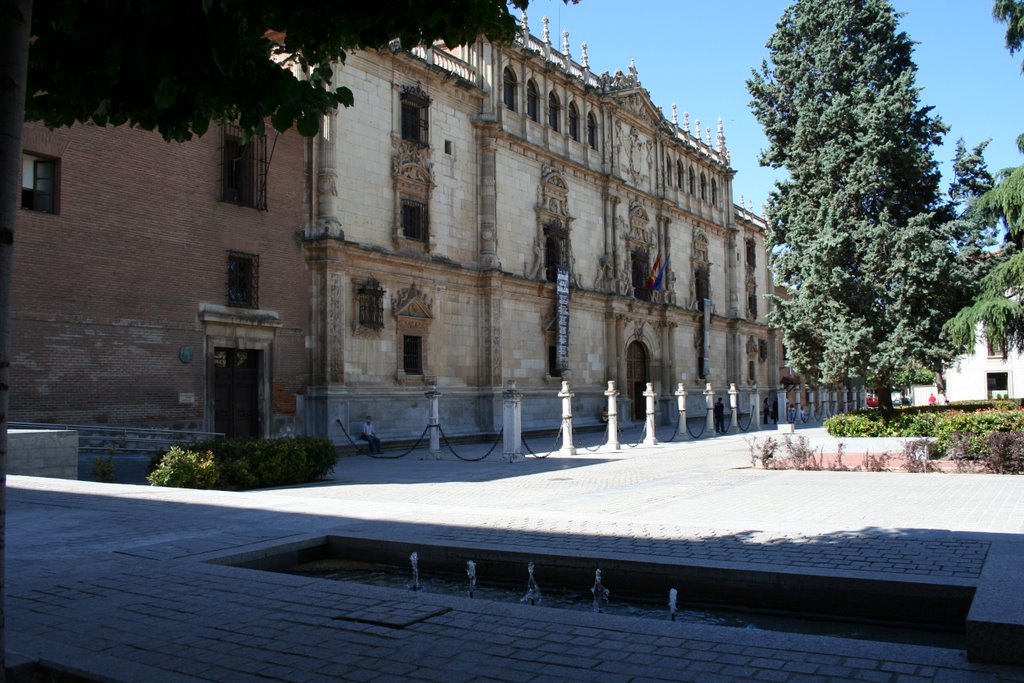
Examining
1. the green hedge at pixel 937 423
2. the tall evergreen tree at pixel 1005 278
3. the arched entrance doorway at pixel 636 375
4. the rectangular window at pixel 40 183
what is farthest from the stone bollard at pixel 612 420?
the rectangular window at pixel 40 183

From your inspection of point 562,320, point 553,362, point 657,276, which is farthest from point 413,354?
point 657,276

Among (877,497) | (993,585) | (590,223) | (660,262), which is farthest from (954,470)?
(660,262)

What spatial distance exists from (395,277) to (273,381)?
5.56m

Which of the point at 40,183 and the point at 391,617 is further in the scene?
the point at 40,183

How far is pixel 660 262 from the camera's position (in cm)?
4150

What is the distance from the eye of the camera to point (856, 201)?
86.9 ft

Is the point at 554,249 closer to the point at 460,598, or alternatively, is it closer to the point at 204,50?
the point at 460,598

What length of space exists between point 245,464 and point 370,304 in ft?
35.5

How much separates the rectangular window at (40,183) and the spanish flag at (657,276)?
27397 millimetres

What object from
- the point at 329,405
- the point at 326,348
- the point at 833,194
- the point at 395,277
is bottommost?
the point at 329,405

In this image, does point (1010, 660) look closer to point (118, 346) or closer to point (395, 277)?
point (118, 346)

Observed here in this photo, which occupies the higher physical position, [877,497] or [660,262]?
[660,262]

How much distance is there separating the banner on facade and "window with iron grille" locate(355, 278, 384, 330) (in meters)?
9.39

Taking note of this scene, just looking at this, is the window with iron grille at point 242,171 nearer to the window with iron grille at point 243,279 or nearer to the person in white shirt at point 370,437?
the window with iron grille at point 243,279
